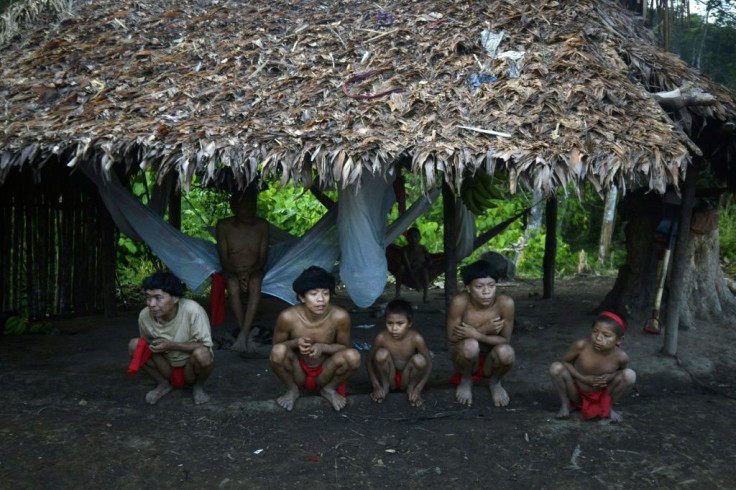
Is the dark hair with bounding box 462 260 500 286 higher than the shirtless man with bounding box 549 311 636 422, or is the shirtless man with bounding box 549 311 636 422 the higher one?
the dark hair with bounding box 462 260 500 286

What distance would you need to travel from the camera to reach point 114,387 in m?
4.30

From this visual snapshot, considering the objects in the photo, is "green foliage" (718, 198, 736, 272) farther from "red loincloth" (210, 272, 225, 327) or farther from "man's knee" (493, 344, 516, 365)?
"red loincloth" (210, 272, 225, 327)

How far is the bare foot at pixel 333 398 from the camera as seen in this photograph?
3.90 metres

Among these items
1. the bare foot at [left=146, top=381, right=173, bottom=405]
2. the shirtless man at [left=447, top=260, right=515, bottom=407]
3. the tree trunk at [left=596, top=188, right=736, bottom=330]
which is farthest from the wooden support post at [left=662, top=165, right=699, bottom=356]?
the bare foot at [left=146, top=381, right=173, bottom=405]

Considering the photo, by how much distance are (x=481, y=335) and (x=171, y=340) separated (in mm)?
1809

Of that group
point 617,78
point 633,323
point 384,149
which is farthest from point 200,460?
point 633,323

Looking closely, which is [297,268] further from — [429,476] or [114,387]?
[429,476]

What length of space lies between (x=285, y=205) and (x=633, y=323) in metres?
5.22

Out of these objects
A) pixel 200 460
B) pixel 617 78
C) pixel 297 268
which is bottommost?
pixel 200 460

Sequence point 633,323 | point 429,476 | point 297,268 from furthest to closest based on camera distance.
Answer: point 633,323 → point 297,268 → point 429,476

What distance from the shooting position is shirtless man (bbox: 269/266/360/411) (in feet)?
12.5

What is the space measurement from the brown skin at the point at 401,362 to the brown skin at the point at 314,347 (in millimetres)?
178

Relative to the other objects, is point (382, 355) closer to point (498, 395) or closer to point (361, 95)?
point (498, 395)

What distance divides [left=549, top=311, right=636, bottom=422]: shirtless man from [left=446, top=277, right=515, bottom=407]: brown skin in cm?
35
